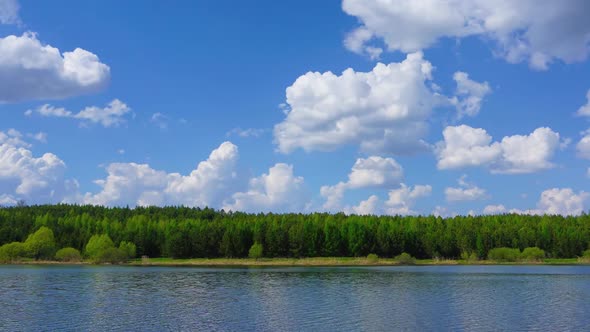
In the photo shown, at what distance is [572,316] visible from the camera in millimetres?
62531

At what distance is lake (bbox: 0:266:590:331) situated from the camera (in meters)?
56.8

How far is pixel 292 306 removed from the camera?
71.4m

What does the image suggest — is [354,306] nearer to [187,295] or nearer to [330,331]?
[330,331]

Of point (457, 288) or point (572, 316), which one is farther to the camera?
point (457, 288)

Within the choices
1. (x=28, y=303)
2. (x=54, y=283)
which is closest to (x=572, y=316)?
(x=28, y=303)

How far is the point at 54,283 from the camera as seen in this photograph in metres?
103

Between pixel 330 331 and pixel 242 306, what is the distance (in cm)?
2050

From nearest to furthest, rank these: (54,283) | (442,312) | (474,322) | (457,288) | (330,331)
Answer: (330,331)
(474,322)
(442,312)
(457,288)
(54,283)

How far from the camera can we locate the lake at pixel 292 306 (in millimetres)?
56812

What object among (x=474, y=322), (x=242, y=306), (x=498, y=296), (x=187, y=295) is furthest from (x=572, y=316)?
(x=187, y=295)

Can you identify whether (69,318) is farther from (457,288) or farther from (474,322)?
(457,288)

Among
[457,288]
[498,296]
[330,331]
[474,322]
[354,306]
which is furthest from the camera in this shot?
[457,288]

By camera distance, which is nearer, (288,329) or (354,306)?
(288,329)

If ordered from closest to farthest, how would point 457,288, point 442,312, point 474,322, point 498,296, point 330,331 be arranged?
point 330,331, point 474,322, point 442,312, point 498,296, point 457,288
